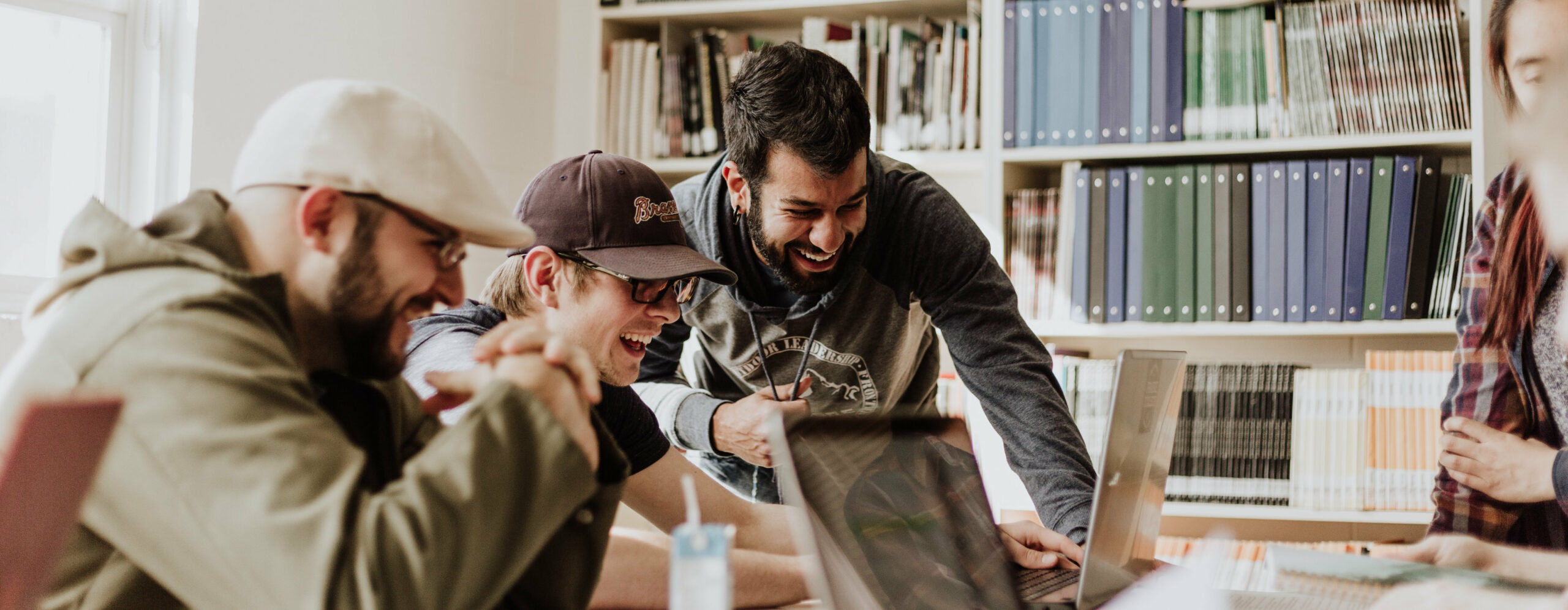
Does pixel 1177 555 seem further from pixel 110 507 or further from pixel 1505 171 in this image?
pixel 110 507

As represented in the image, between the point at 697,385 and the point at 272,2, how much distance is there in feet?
3.65

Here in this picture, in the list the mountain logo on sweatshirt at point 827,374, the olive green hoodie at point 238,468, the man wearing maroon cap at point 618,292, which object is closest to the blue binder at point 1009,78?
the mountain logo on sweatshirt at point 827,374

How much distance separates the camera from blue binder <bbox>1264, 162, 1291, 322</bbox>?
8.00ft

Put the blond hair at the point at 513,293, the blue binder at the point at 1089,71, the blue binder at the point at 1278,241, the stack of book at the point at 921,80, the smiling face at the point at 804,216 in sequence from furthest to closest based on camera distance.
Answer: the stack of book at the point at 921,80
the blue binder at the point at 1089,71
the blue binder at the point at 1278,241
the smiling face at the point at 804,216
the blond hair at the point at 513,293

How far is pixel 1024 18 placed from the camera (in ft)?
8.50

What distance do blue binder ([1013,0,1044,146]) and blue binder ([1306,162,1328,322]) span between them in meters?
0.60

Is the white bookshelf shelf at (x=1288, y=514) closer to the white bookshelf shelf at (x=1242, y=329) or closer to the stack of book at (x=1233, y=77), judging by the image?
the white bookshelf shelf at (x=1242, y=329)

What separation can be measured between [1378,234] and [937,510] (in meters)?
1.73

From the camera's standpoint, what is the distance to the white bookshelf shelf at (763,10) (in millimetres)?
2727

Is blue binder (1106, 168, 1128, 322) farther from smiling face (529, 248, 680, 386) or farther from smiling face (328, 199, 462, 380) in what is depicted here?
smiling face (328, 199, 462, 380)

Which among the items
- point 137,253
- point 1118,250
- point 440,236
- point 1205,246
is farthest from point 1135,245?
point 137,253

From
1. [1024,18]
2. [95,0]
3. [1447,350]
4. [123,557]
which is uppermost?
[1024,18]

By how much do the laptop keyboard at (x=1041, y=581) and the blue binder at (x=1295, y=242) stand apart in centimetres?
140

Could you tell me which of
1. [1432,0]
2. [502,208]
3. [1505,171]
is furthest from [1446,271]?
[502,208]
